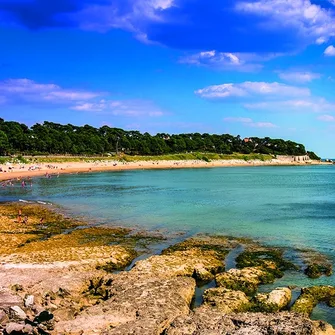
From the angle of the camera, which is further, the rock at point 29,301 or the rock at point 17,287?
the rock at point 17,287

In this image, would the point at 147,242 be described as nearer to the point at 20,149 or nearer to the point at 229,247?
the point at 229,247

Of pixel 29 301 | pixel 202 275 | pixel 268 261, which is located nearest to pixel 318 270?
pixel 268 261

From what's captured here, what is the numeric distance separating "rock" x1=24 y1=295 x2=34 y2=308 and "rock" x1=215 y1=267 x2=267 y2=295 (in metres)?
7.52

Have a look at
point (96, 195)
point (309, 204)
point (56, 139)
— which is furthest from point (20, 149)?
point (309, 204)

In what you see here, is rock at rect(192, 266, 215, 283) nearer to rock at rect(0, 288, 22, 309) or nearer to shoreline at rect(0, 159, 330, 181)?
rock at rect(0, 288, 22, 309)

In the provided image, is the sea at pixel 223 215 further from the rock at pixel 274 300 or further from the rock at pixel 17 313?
the rock at pixel 17 313

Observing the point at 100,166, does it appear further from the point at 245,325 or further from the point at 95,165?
the point at 245,325

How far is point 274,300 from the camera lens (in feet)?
45.3

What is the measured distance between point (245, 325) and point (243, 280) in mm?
5351

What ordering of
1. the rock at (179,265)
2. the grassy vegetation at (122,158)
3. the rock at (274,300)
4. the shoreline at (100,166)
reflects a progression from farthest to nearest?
the grassy vegetation at (122,158), the shoreline at (100,166), the rock at (179,265), the rock at (274,300)

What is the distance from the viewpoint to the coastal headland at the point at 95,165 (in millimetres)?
91688

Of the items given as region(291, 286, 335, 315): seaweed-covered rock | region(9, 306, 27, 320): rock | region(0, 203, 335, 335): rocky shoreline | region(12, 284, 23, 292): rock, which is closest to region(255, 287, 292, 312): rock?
region(0, 203, 335, 335): rocky shoreline

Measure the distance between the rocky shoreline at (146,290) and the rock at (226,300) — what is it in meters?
0.04

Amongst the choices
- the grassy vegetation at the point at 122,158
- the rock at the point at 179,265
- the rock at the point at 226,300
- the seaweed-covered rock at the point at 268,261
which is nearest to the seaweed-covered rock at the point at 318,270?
the seaweed-covered rock at the point at 268,261
